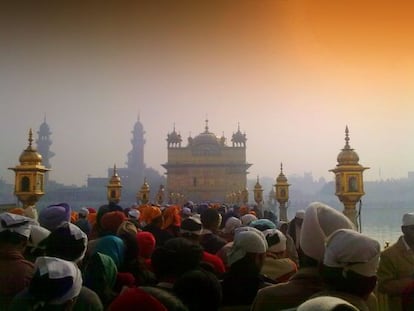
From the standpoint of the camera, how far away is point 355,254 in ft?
6.05

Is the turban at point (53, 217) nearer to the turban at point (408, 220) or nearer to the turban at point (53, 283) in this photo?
the turban at point (53, 283)

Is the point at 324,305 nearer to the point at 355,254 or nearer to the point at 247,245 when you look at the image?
the point at 355,254

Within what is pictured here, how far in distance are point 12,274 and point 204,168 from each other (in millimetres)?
41249

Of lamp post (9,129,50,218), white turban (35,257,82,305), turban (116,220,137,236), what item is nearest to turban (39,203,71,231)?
turban (116,220,137,236)

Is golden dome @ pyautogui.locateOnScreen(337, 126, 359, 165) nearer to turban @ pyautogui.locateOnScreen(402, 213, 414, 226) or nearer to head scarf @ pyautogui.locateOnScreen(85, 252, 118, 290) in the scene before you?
turban @ pyautogui.locateOnScreen(402, 213, 414, 226)

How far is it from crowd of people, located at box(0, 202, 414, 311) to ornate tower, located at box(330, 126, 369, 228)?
492 cm

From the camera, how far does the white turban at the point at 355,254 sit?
185 cm

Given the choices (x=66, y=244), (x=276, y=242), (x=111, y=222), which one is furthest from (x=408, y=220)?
(x=111, y=222)

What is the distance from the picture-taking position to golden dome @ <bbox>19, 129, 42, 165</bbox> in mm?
9180

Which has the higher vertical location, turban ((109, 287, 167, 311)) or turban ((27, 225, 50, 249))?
turban ((27, 225, 50, 249))

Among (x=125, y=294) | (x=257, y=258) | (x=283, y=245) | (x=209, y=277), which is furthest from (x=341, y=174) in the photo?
(x=125, y=294)

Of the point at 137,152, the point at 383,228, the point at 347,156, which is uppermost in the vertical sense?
the point at 137,152

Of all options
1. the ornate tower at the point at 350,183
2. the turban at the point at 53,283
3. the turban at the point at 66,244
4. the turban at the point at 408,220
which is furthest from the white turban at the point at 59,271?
the ornate tower at the point at 350,183

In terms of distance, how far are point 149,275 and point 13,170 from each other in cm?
695
